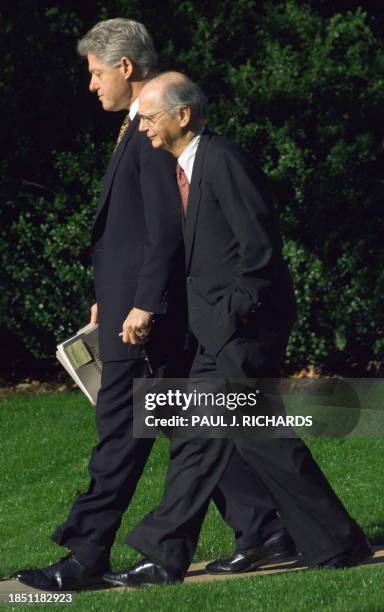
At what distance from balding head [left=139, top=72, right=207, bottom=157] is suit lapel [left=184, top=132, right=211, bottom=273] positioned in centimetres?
7

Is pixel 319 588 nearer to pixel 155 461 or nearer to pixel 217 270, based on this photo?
pixel 217 270

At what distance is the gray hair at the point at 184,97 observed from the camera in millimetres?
5477

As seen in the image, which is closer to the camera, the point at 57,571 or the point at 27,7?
the point at 57,571

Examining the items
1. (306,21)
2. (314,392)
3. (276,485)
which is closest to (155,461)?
(314,392)

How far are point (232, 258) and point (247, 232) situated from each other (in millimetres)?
189

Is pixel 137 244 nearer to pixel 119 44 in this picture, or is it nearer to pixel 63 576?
pixel 119 44

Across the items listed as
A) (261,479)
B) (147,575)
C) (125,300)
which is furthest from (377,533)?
(125,300)

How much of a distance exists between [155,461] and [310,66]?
3545 mm

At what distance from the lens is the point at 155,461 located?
8484 mm

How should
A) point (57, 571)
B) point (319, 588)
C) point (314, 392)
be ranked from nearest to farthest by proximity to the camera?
1. point (319, 588)
2. point (57, 571)
3. point (314, 392)

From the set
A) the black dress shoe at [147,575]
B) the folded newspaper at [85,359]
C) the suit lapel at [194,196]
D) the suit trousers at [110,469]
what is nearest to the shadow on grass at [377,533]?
the suit trousers at [110,469]

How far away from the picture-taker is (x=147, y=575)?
566 cm

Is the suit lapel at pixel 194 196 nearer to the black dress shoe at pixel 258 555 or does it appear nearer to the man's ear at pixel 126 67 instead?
the man's ear at pixel 126 67

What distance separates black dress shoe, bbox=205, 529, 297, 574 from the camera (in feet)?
19.6
